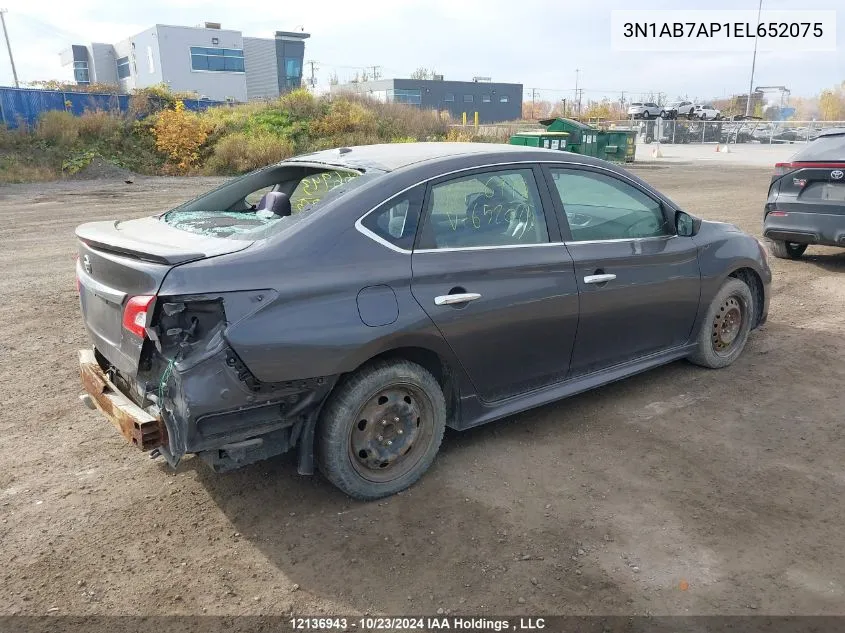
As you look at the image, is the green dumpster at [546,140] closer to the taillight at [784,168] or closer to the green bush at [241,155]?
the green bush at [241,155]

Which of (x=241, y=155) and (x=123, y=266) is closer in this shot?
(x=123, y=266)

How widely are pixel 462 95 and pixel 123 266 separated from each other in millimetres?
83839

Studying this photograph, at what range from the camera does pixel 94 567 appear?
9.45ft

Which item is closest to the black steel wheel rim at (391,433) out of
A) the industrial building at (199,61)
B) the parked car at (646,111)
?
the industrial building at (199,61)

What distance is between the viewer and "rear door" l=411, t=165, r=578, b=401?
338cm

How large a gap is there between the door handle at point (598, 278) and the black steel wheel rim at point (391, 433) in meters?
1.25

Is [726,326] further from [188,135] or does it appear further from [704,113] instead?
[704,113]

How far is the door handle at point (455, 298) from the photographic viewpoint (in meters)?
3.32

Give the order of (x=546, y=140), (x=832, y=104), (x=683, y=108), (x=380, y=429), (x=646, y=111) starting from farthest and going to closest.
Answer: (x=832, y=104) < (x=683, y=108) < (x=646, y=111) < (x=546, y=140) < (x=380, y=429)

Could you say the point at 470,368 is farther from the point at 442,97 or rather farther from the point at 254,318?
the point at 442,97

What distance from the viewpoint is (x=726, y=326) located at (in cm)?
503

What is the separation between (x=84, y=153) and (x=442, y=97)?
63102 millimetres

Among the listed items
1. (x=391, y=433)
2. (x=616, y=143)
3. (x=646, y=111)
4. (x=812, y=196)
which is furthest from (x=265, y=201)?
(x=646, y=111)

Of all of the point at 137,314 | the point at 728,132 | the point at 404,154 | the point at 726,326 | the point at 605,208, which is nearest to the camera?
the point at 137,314
